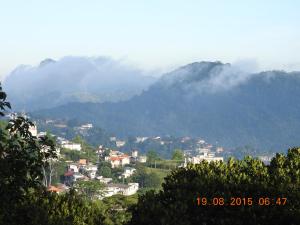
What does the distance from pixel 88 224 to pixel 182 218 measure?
3058 millimetres

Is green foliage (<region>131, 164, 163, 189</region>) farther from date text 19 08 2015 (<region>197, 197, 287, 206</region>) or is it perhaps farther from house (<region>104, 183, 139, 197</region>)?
date text 19 08 2015 (<region>197, 197, 287, 206</region>)

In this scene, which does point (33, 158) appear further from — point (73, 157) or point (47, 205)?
point (73, 157)

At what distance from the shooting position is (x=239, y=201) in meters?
16.7

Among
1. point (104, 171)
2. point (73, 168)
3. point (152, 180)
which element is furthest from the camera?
point (104, 171)

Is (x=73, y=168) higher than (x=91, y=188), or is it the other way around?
(x=73, y=168)

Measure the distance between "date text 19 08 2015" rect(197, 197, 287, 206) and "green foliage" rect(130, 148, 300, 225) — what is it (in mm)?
95

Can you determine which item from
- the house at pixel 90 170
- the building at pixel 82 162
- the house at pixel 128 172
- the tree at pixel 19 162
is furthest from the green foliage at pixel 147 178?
the tree at pixel 19 162

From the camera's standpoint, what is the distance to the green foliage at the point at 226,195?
1570 centimetres

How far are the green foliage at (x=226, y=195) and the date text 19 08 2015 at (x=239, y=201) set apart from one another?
10 cm

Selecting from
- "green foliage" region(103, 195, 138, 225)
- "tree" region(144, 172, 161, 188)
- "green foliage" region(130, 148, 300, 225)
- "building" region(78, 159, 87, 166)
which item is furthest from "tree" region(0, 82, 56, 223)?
"building" region(78, 159, 87, 166)

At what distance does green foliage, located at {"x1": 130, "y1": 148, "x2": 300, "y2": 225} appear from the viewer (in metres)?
15.7

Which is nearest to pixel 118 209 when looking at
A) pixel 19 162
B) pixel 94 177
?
pixel 19 162

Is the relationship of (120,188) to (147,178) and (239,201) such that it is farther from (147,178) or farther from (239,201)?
(239,201)

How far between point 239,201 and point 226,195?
510 mm
